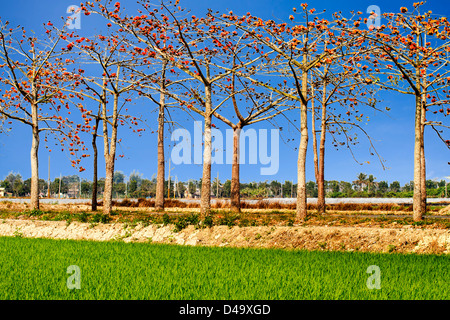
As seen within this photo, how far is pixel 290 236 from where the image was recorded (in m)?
12.5

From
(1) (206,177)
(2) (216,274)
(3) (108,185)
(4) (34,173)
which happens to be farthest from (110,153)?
(2) (216,274)

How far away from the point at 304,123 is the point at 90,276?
11.7 m

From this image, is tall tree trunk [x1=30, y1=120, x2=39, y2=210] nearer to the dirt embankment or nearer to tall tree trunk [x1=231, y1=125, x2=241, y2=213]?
the dirt embankment

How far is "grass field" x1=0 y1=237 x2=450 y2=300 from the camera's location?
5.69m

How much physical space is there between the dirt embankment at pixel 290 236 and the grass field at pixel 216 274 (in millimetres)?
1579

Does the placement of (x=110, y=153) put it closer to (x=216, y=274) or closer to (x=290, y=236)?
(x=290, y=236)

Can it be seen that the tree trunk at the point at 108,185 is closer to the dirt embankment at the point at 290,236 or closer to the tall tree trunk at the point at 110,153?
the tall tree trunk at the point at 110,153

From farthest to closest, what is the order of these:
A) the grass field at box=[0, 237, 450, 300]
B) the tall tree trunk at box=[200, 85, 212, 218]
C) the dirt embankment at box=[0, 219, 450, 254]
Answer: the tall tree trunk at box=[200, 85, 212, 218]
the dirt embankment at box=[0, 219, 450, 254]
the grass field at box=[0, 237, 450, 300]

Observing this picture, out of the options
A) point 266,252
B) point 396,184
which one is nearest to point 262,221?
point 266,252

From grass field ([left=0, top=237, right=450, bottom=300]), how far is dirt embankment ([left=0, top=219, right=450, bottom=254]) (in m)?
1.58

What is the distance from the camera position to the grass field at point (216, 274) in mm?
5693

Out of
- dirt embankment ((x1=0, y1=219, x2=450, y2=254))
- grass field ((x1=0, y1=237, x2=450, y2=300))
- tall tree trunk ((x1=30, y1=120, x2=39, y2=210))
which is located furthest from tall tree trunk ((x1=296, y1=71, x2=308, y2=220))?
tall tree trunk ((x1=30, y1=120, x2=39, y2=210))

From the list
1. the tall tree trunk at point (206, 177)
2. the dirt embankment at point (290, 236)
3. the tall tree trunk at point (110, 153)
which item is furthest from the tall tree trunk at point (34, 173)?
the tall tree trunk at point (206, 177)
